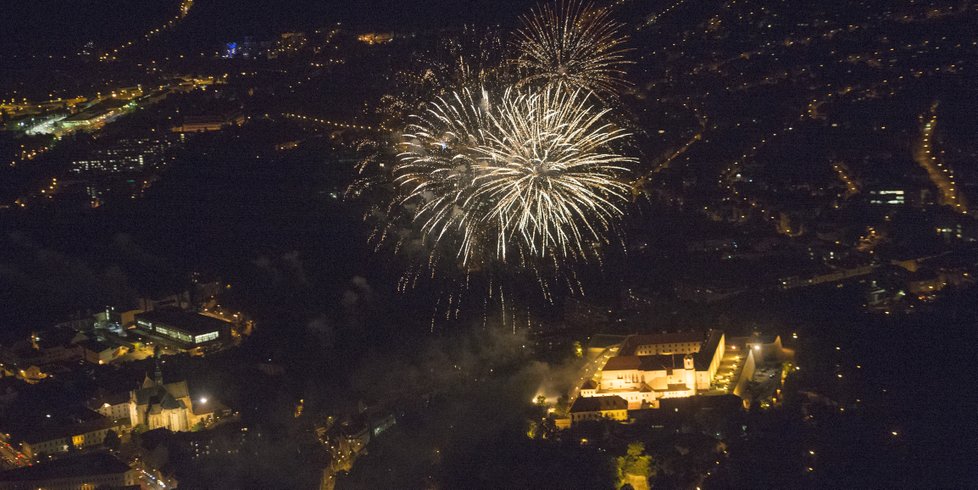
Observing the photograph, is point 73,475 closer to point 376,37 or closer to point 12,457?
point 12,457

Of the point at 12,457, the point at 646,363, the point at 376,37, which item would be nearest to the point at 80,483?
the point at 12,457

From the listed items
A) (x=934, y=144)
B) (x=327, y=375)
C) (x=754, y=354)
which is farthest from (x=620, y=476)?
(x=934, y=144)

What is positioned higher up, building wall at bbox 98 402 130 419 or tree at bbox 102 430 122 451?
building wall at bbox 98 402 130 419

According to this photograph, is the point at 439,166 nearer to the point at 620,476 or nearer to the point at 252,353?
the point at 252,353

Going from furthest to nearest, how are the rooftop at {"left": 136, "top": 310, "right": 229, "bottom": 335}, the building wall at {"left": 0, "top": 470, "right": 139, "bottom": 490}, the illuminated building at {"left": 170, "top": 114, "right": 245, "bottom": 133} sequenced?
the illuminated building at {"left": 170, "top": 114, "right": 245, "bottom": 133}
the rooftop at {"left": 136, "top": 310, "right": 229, "bottom": 335}
the building wall at {"left": 0, "top": 470, "right": 139, "bottom": 490}

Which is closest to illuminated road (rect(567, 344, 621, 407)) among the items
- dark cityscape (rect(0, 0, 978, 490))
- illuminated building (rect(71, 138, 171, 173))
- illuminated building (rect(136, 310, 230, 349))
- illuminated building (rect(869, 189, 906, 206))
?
dark cityscape (rect(0, 0, 978, 490))

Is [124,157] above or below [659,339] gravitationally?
above

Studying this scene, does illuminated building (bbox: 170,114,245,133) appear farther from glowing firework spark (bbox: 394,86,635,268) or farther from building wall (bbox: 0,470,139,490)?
building wall (bbox: 0,470,139,490)

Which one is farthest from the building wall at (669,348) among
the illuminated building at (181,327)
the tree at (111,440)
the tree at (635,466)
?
the tree at (111,440)
